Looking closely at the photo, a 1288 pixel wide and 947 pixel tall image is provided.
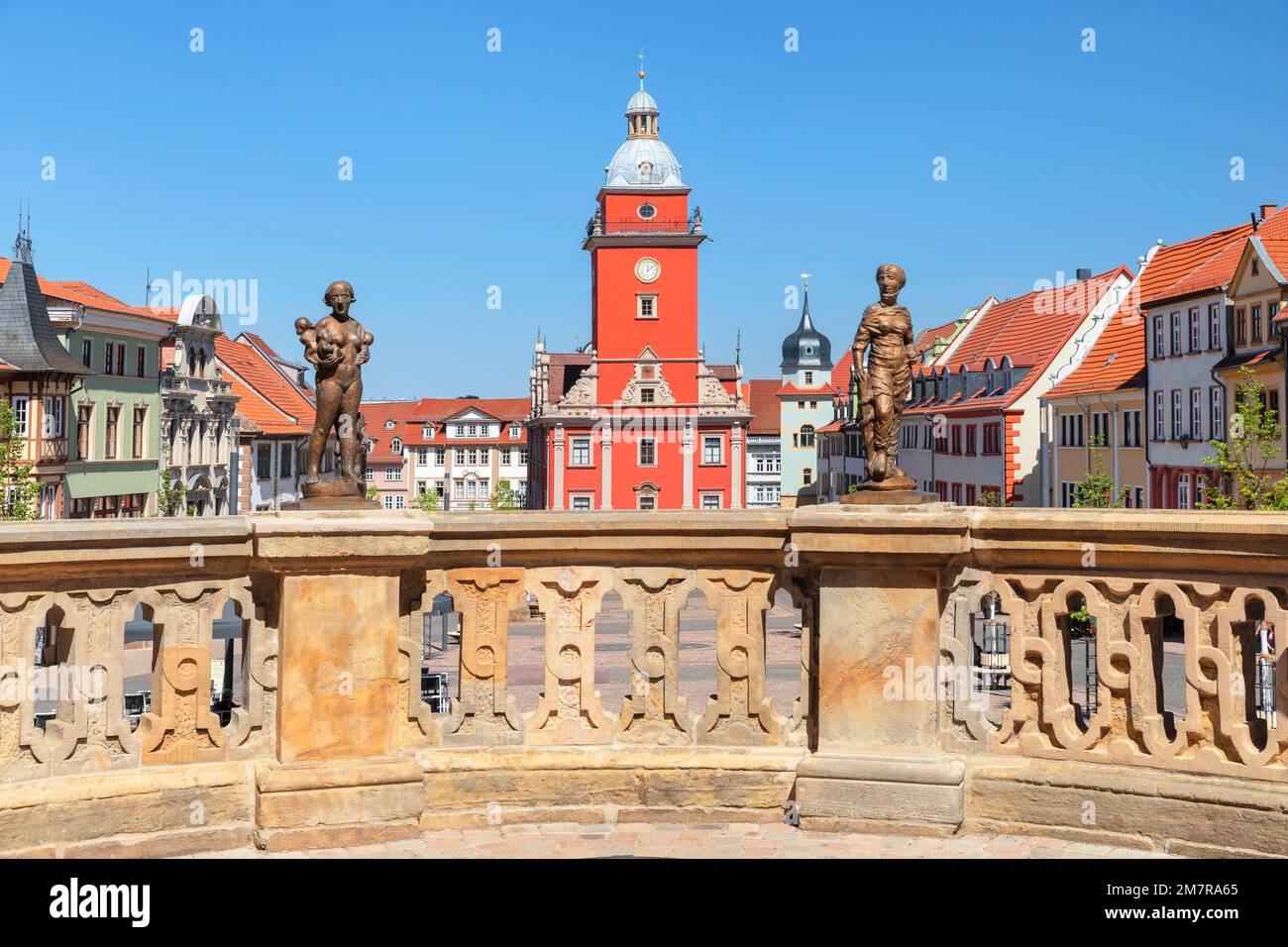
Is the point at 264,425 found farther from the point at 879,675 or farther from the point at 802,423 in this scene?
the point at 879,675

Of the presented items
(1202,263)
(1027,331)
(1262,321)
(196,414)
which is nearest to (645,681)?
(1262,321)

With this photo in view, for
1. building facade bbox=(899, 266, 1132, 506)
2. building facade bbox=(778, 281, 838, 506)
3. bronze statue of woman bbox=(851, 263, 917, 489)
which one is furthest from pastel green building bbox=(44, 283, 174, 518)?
building facade bbox=(778, 281, 838, 506)

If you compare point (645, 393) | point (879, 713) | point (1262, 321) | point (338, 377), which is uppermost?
point (645, 393)

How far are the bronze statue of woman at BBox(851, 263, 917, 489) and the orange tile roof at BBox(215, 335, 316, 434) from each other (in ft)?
235

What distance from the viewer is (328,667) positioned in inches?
265

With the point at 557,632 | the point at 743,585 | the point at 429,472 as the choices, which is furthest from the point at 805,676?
the point at 429,472

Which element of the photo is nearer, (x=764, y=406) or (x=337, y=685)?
(x=337, y=685)

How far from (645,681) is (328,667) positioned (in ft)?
4.70

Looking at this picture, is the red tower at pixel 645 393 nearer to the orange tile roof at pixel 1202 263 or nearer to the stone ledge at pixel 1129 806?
the orange tile roof at pixel 1202 263

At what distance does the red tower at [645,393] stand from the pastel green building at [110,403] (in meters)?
31.3

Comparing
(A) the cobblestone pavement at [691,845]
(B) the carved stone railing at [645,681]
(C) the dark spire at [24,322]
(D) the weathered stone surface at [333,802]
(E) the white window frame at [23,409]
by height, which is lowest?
(A) the cobblestone pavement at [691,845]

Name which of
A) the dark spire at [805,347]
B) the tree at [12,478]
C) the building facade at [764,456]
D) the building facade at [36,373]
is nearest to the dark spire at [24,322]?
the building facade at [36,373]

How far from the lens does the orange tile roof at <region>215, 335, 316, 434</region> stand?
79.2 m

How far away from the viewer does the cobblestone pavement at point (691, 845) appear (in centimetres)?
645
